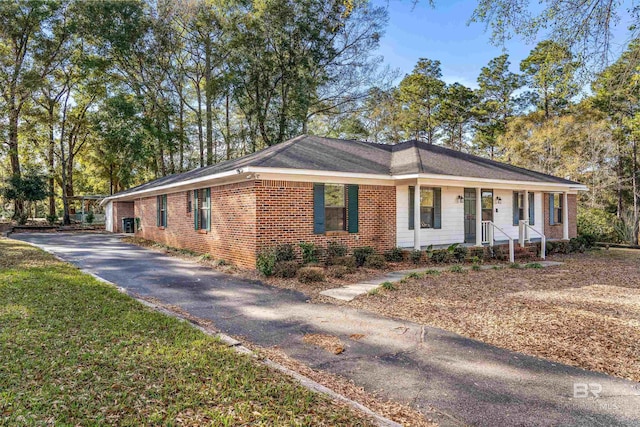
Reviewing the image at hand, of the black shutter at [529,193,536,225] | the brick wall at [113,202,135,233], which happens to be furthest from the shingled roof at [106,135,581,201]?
the brick wall at [113,202,135,233]

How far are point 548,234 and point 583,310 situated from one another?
1107 cm

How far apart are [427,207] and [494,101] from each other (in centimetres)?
2235

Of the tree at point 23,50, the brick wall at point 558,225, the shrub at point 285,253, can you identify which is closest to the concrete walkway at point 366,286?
the shrub at point 285,253

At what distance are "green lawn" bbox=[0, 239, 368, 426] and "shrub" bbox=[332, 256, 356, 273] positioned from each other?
5445mm

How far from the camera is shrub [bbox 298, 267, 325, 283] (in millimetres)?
8555

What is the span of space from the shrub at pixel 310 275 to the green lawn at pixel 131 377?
3.61m

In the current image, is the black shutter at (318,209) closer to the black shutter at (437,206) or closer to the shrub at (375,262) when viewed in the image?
the shrub at (375,262)

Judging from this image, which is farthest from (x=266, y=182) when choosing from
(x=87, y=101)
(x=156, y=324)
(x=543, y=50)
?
(x=87, y=101)

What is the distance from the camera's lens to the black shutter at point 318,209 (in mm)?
10469

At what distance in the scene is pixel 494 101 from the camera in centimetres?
3022

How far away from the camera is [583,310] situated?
20.1 feet

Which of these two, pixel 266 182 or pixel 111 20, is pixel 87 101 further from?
pixel 266 182

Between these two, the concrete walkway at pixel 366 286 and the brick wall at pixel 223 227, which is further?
the brick wall at pixel 223 227

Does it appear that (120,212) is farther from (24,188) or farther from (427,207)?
(427,207)
